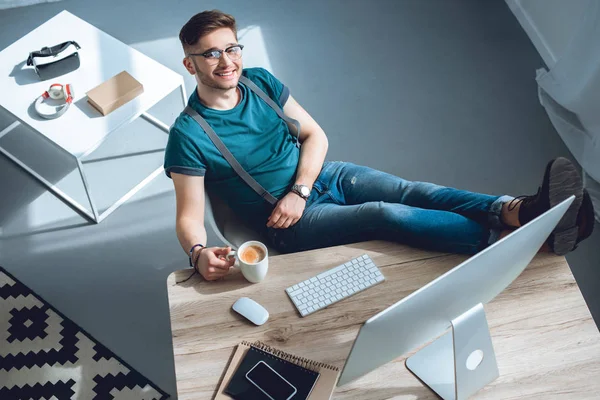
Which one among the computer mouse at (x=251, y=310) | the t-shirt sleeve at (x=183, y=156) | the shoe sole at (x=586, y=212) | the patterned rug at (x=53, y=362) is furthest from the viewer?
the patterned rug at (x=53, y=362)

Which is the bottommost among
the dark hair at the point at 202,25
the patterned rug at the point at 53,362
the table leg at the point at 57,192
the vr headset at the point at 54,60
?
the patterned rug at the point at 53,362

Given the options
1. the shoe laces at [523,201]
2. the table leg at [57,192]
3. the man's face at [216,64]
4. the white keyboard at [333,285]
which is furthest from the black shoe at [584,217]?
the table leg at [57,192]

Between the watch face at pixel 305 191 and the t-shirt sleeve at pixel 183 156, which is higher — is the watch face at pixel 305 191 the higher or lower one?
the lower one

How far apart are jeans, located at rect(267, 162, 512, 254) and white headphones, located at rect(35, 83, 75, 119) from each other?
108 centimetres

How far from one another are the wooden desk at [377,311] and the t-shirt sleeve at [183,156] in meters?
0.34

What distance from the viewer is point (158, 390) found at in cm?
221

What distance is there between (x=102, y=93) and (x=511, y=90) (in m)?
1.91

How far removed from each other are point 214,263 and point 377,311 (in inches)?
16.8

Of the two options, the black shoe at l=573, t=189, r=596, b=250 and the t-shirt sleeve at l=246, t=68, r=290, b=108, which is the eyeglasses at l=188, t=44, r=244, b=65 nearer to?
the t-shirt sleeve at l=246, t=68, r=290, b=108

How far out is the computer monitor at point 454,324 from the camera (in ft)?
3.72

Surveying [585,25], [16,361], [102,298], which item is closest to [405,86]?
[585,25]

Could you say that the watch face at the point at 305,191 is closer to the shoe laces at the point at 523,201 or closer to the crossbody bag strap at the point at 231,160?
the crossbody bag strap at the point at 231,160

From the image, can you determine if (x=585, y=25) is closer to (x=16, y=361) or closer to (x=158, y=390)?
(x=158, y=390)

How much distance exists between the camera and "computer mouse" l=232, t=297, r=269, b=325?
1.53 metres
